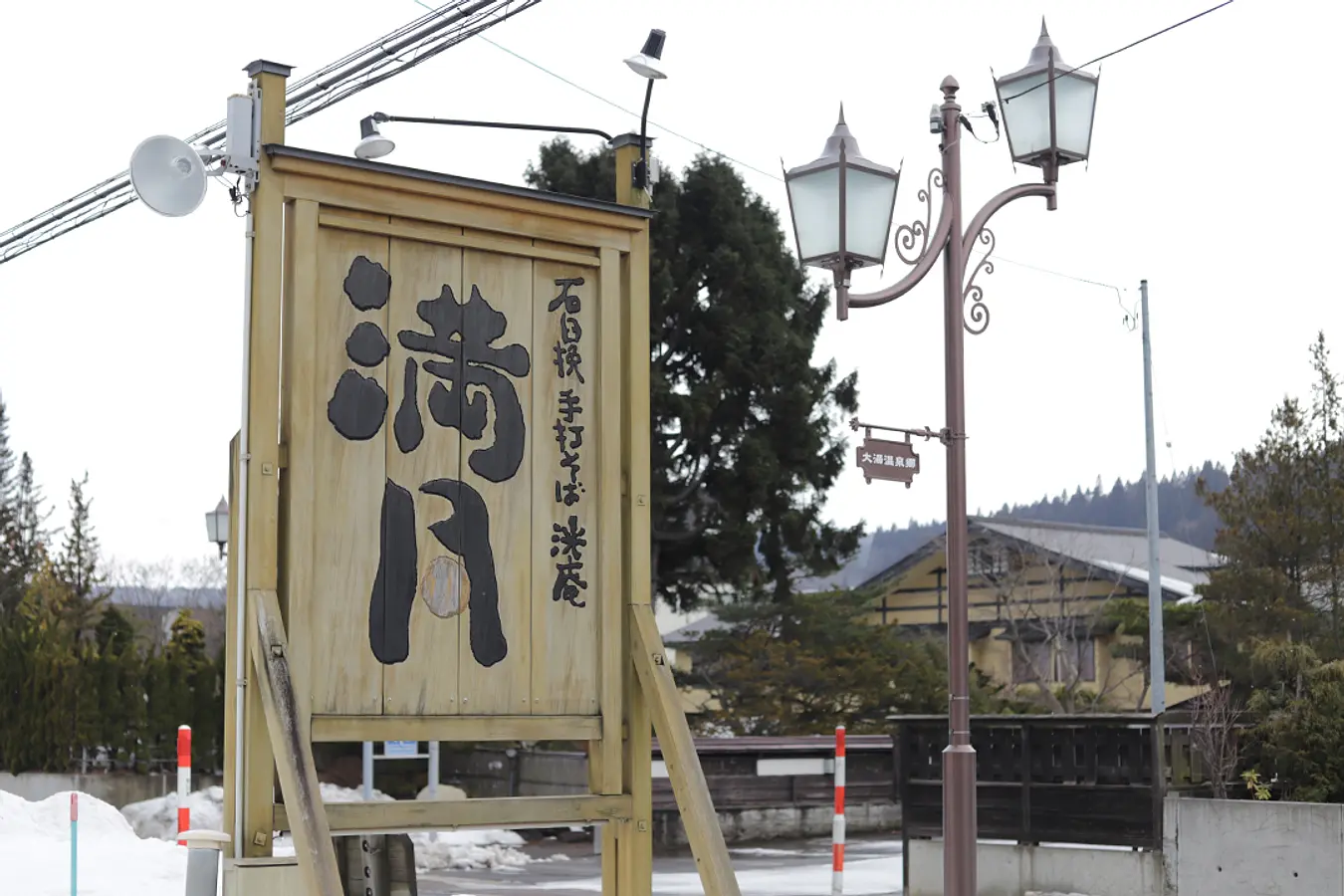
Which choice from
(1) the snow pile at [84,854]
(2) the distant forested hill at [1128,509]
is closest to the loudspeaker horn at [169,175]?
(1) the snow pile at [84,854]

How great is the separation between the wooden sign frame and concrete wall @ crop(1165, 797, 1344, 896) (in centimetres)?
648

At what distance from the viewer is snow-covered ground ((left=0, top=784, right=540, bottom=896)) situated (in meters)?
13.6

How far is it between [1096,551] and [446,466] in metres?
34.6

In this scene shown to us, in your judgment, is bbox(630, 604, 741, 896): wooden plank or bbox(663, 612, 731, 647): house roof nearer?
bbox(630, 604, 741, 896): wooden plank

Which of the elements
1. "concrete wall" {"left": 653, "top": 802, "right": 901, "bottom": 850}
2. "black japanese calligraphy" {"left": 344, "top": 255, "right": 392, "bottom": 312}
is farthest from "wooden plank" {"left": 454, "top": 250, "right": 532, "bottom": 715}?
"concrete wall" {"left": 653, "top": 802, "right": 901, "bottom": 850}

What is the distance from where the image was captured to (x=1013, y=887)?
12.2 meters

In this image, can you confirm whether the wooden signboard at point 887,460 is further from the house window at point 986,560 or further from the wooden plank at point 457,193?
the house window at point 986,560

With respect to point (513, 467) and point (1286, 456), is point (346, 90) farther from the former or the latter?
point (513, 467)

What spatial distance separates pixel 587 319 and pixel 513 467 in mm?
718

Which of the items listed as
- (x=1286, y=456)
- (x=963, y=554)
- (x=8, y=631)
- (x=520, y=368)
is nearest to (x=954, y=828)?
(x=963, y=554)

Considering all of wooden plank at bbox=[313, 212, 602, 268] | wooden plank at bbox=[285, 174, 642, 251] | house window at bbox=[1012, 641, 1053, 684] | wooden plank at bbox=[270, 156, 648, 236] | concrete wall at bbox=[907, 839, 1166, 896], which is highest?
wooden plank at bbox=[270, 156, 648, 236]

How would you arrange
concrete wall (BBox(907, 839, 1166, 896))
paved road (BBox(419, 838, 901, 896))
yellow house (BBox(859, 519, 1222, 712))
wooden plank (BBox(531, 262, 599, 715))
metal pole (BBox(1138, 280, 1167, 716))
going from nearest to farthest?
wooden plank (BBox(531, 262, 599, 715))
concrete wall (BBox(907, 839, 1166, 896))
paved road (BBox(419, 838, 901, 896))
metal pole (BBox(1138, 280, 1167, 716))
yellow house (BBox(859, 519, 1222, 712))

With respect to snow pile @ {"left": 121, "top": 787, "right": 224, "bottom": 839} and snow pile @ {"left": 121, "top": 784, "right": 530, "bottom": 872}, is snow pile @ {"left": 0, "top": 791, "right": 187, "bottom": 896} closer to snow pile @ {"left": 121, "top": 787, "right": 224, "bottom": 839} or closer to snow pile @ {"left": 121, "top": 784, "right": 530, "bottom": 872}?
snow pile @ {"left": 121, "top": 784, "right": 530, "bottom": 872}

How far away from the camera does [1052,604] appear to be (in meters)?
33.7
